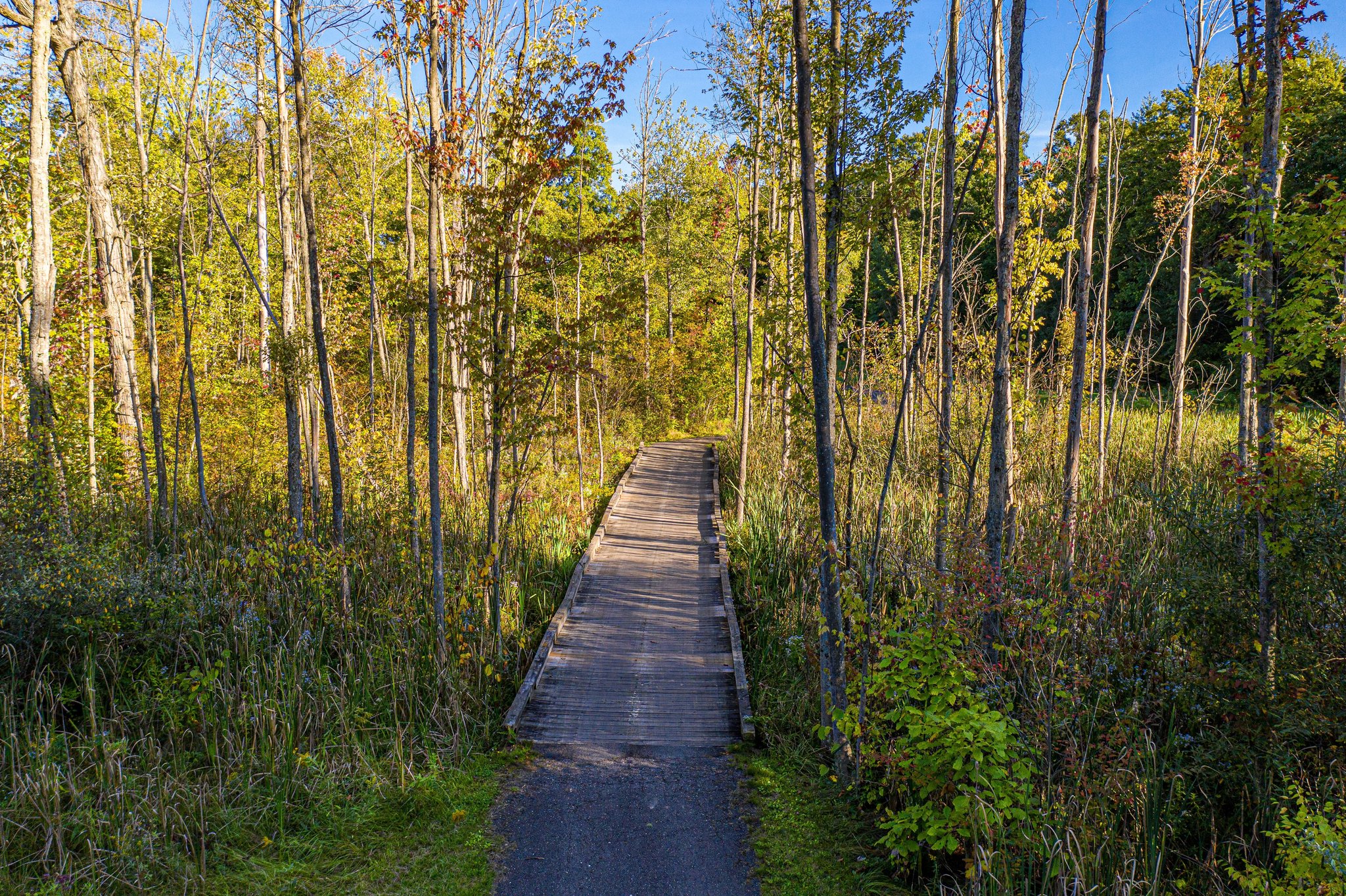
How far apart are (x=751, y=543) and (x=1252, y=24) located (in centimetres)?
707

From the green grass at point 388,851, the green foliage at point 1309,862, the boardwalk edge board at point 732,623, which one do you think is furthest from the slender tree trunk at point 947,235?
the green grass at point 388,851

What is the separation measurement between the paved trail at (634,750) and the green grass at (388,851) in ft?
0.68

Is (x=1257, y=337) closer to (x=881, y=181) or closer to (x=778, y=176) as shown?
(x=881, y=181)

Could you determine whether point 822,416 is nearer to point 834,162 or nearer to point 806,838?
point 834,162

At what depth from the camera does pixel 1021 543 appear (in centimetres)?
636

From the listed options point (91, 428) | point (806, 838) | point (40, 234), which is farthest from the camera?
point (91, 428)

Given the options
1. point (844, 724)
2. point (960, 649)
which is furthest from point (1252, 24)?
point (844, 724)

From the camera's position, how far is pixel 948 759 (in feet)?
11.0

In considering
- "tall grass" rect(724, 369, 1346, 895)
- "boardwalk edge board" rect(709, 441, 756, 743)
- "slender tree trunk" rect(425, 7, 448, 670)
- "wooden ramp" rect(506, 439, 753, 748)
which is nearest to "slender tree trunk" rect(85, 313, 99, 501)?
"slender tree trunk" rect(425, 7, 448, 670)

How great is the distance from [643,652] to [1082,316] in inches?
214

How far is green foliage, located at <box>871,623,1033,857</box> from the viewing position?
3.17m

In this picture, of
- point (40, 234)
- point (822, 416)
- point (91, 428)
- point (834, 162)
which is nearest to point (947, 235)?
point (834, 162)

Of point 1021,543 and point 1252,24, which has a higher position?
point 1252,24

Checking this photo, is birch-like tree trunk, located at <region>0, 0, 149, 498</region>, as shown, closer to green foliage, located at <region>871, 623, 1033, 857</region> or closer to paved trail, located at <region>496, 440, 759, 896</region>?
paved trail, located at <region>496, 440, 759, 896</region>
